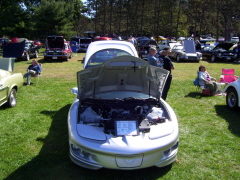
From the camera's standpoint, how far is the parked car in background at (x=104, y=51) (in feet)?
23.0

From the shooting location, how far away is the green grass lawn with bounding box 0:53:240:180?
11.6 ft

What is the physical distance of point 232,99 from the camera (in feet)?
21.8

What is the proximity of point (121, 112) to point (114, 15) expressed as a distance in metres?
52.3

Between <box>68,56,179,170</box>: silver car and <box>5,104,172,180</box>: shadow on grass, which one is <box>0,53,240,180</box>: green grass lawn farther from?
<box>68,56,179,170</box>: silver car

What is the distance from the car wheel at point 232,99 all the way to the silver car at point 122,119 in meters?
3.02

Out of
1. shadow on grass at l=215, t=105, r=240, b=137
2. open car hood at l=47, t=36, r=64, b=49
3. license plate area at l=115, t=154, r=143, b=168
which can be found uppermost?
open car hood at l=47, t=36, r=64, b=49

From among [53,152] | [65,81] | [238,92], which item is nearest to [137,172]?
[53,152]

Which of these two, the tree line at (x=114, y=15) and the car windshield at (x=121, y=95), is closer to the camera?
the car windshield at (x=121, y=95)

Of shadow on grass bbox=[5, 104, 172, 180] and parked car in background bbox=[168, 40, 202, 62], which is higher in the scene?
parked car in background bbox=[168, 40, 202, 62]

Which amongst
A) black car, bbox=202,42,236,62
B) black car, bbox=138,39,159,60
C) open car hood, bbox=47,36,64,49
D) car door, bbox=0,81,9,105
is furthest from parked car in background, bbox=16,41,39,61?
black car, bbox=202,42,236,62

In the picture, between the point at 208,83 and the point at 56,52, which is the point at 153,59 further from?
the point at 56,52

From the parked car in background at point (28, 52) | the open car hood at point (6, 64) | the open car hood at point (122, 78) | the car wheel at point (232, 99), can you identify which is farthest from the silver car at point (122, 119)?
the parked car in background at point (28, 52)

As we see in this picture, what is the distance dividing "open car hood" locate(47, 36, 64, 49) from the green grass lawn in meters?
12.4

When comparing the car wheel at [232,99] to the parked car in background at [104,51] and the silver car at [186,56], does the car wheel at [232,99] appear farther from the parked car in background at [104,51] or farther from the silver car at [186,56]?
the silver car at [186,56]
